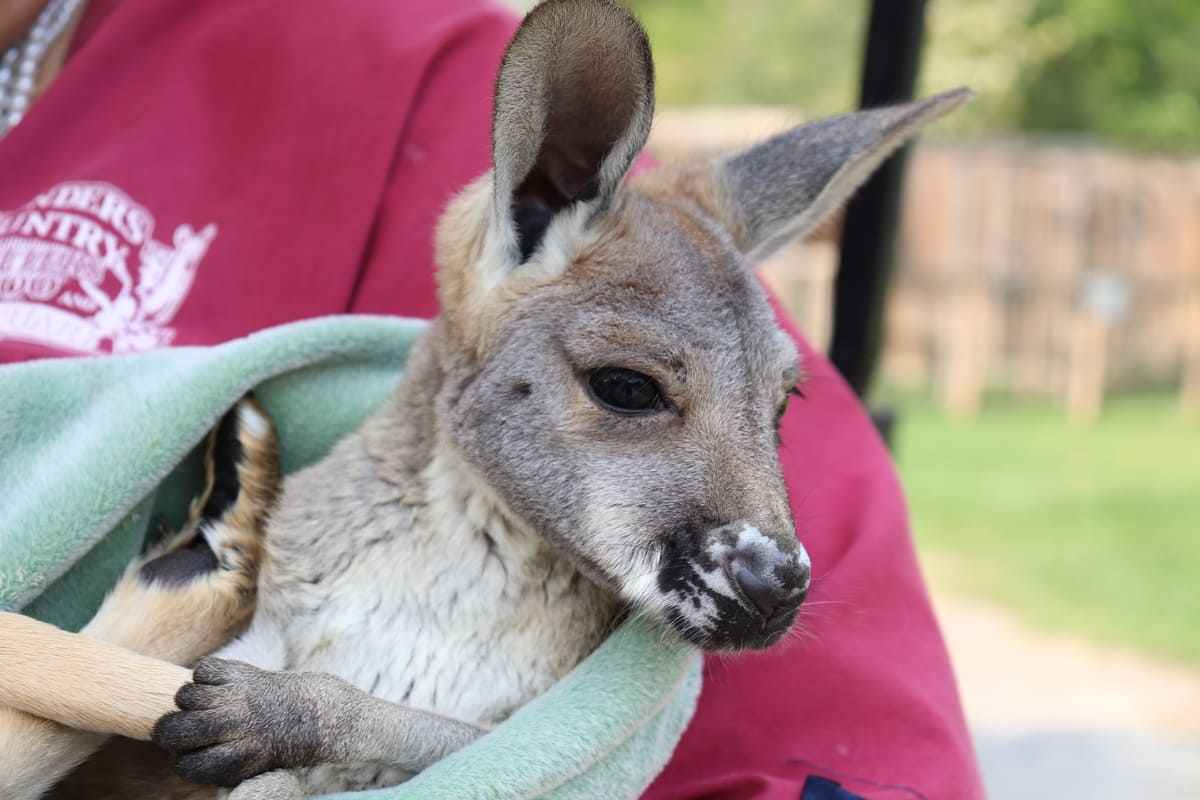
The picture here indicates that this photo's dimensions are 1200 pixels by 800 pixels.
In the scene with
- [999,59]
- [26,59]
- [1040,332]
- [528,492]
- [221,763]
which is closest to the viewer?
[221,763]

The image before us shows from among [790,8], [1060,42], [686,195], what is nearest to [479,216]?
[686,195]

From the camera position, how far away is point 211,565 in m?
1.91

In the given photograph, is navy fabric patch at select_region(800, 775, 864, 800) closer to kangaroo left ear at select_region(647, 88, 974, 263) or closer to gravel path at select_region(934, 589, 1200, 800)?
kangaroo left ear at select_region(647, 88, 974, 263)

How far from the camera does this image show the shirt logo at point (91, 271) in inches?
84.5

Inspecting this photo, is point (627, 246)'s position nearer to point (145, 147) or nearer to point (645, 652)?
point (645, 652)

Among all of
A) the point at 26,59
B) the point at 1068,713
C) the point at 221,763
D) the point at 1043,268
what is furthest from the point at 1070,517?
the point at 221,763

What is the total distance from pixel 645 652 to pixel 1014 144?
13.7 metres

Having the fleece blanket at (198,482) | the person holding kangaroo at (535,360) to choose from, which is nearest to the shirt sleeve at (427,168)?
the person holding kangaroo at (535,360)

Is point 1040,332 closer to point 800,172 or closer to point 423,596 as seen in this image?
point 800,172

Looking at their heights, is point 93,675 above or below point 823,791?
above

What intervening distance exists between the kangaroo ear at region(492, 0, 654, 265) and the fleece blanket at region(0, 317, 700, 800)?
367 millimetres

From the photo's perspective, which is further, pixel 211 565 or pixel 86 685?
pixel 211 565

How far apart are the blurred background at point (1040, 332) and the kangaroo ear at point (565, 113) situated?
26 centimetres

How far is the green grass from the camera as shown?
740 cm
